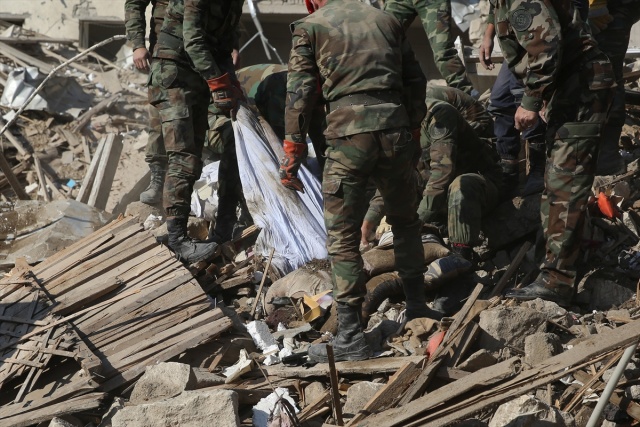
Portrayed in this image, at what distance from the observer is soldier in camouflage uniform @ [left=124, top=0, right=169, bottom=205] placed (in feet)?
22.7

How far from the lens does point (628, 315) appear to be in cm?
565

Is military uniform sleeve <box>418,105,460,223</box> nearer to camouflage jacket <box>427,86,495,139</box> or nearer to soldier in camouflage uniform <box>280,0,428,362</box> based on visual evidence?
camouflage jacket <box>427,86,495,139</box>

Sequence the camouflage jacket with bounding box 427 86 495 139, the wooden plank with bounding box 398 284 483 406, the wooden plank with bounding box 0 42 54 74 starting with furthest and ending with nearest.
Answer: the wooden plank with bounding box 0 42 54 74, the camouflage jacket with bounding box 427 86 495 139, the wooden plank with bounding box 398 284 483 406

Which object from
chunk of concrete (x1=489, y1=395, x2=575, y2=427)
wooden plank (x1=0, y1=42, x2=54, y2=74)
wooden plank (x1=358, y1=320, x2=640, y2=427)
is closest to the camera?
wooden plank (x1=358, y1=320, x2=640, y2=427)

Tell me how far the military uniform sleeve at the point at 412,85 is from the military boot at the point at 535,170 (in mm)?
1990

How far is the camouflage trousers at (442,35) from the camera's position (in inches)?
303

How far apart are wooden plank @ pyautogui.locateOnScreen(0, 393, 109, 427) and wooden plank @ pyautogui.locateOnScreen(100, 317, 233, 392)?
0.19 meters

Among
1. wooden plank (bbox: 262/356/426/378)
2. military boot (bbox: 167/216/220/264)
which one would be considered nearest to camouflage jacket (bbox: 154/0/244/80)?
military boot (bbox: 167/216/220/264)

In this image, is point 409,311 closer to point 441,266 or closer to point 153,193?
point 441,266

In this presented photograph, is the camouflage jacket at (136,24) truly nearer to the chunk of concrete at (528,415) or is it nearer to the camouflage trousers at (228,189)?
the camouflage trousers at (228,189)

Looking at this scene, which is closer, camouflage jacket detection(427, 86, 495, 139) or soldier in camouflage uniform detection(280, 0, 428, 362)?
soldier in camouflage uniform detection(280, 0, 428, 362)

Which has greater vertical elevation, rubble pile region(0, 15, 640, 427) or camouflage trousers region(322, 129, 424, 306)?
camouflage trousers region(322, 129, 424, 306)

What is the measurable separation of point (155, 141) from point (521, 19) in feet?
11.3

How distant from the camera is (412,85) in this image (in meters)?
5.45
